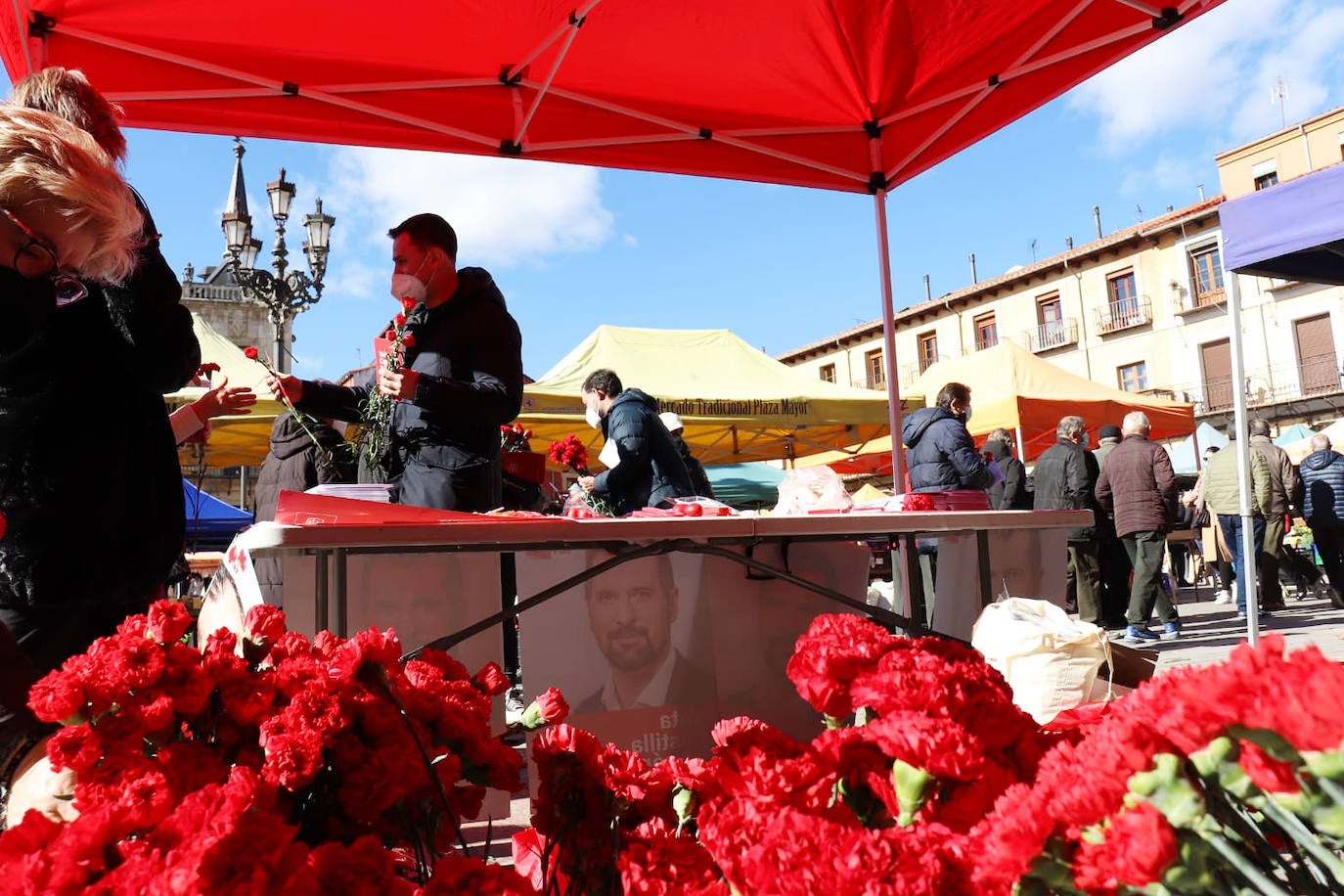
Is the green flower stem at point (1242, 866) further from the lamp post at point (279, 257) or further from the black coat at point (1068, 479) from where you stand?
the lamp post at point (279, 257)

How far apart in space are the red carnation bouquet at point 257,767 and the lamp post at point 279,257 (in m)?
A: 8.39

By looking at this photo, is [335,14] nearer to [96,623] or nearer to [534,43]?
[534,43]

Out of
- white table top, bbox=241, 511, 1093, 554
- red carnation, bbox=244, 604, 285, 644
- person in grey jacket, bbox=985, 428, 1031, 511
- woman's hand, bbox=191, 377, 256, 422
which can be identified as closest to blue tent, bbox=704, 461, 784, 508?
person in grey jacket, bbox=985, 428, 1031, 511

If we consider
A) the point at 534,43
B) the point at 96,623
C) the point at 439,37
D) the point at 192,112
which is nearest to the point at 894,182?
the point at 534,43

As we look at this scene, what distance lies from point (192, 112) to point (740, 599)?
2.43 meters

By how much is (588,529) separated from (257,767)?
3.56ft

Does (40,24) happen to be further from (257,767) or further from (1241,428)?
(1241,428)

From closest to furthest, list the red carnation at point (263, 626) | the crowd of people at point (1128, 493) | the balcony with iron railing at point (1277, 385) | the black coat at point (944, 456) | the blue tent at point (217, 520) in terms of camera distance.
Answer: the red carnation at point (263, 626) → the black coat at point (944, 456) → the crowd of people at point (1128, 493) → the blue tent at point (217, 520) → the balcony with iron railing at point (1277, 385)

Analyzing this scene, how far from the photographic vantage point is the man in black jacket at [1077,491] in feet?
24.7

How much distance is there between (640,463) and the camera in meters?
4.36

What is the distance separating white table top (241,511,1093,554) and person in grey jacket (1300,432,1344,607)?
7.74m

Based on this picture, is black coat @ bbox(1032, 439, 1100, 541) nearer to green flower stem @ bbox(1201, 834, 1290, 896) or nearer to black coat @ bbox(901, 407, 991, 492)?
black coat @ bbox(901, 407, 991, 492)

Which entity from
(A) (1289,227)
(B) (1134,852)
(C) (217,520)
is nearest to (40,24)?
(B) (1134,852)

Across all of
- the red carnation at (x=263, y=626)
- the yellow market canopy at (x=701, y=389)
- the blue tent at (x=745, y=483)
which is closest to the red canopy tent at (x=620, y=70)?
the red carnation at (x=263, y=626)
